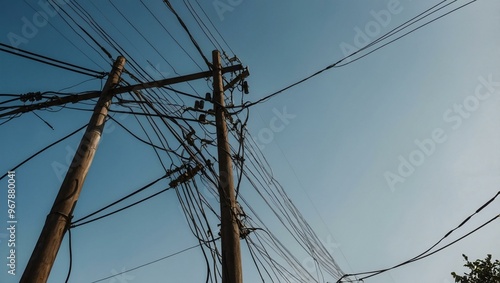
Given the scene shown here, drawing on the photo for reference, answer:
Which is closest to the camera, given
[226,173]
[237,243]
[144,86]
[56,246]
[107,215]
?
[56,246]

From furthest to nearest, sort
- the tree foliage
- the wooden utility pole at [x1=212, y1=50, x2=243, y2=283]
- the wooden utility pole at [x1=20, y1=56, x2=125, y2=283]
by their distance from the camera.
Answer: the tree foliage → the wooden utility pole at [x1=212, y1=50, x2=243, y2=283] → the wooden utility pole at [x1=20, y1=56, x2=125, y2=283]

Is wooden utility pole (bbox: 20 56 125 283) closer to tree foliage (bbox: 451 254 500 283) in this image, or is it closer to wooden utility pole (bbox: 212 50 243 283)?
wooden utility pole (bbox: 212 50 243 283)

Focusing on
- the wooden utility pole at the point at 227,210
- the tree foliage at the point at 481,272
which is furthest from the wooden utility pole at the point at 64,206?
the tree foliage at the point at 481,272

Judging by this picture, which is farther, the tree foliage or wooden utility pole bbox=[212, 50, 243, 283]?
the tree foliage

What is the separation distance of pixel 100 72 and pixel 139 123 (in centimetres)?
115

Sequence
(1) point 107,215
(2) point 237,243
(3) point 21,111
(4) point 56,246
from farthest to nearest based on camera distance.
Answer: (3) point 21,111
(1) point 107,215
(2) point 237,243
(4) point 56,246

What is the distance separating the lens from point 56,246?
3133mm

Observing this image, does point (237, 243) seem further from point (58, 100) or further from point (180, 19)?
point (180, 19)

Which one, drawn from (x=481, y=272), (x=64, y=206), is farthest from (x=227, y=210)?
(x=481, y=272)

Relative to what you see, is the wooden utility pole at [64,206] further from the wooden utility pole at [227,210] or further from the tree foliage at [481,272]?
the tree foliage at [481,272]

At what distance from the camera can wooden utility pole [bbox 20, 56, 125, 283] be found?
2.90 metres

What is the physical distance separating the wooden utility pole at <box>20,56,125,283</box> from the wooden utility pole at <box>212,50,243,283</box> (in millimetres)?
1816

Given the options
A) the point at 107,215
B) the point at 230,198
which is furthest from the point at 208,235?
the point at 107,215

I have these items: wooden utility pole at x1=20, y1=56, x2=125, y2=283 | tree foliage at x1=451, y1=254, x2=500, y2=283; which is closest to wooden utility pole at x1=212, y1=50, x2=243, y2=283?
wooden utility pole at x1=20, y1=56, x2=125, y2=283
